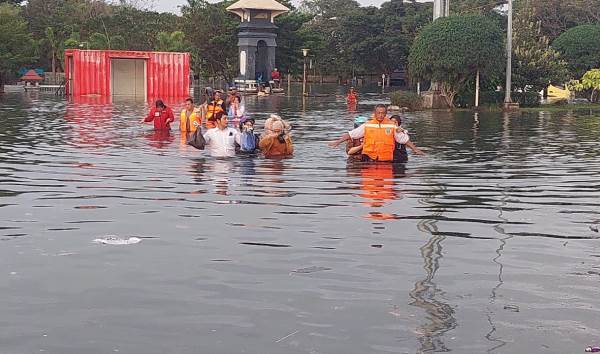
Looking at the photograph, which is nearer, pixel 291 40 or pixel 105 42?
pixel 105 42

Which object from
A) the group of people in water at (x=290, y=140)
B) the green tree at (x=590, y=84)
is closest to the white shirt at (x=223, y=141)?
the group of people in water at (x=290, y=140)

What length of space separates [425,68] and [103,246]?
34507 mm

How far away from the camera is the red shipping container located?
176 feet

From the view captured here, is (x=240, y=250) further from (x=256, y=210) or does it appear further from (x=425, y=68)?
(x=425, y=68)

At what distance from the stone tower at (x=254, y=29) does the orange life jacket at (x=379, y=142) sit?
44831 mm

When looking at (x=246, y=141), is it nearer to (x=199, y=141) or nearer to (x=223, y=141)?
(x=223, y=141)

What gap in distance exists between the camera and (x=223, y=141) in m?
18.1

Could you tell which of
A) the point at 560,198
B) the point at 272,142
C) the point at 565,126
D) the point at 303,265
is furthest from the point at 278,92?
the point at 303,265

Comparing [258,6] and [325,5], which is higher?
[325,5]

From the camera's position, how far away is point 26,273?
7.94 meters

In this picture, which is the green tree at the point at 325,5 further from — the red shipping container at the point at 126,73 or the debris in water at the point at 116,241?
the debris in water at the point at 116,241

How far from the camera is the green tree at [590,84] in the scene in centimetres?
4900

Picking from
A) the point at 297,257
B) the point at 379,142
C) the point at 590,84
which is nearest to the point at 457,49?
the point at 590,84

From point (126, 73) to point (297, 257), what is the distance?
1951 inches
